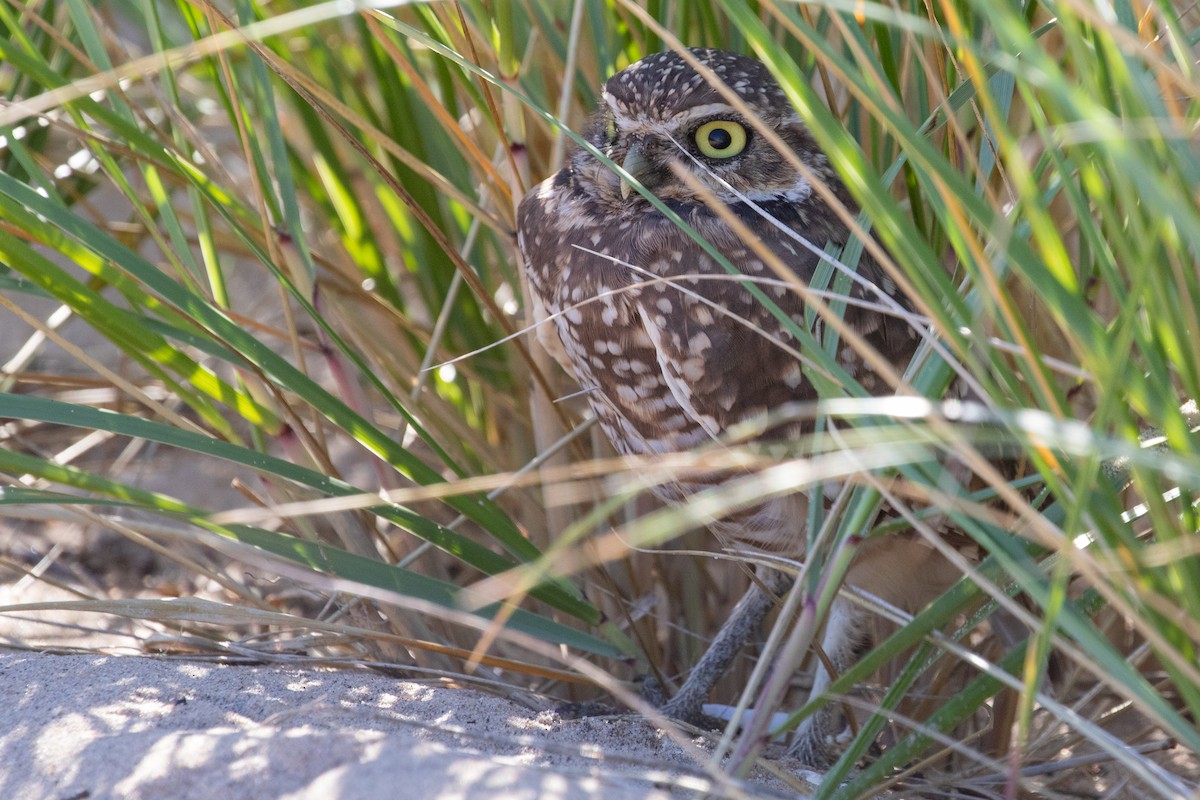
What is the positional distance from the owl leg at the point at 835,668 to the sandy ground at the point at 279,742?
16.2 inches

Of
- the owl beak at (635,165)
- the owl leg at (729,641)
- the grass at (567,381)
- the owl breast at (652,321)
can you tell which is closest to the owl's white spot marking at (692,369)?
the owl breast at (652,321)

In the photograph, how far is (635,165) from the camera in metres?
1.93

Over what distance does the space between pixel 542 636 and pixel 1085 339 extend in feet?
3.57

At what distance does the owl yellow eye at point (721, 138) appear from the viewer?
6.31ft

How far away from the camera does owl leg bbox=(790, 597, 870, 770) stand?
2066 millimetres

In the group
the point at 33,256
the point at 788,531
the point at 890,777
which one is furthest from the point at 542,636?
the point at 33,256

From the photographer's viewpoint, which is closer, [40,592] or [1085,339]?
[1085,339]

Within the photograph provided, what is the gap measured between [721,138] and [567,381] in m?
0.83

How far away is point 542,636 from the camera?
5.96ft

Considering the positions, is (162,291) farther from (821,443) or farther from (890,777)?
(890,777)

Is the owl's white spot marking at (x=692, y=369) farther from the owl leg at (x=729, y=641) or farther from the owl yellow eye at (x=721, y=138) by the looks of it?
the owl leg at (x=729, y=641)

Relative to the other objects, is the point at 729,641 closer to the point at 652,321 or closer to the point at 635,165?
the point at 652,321

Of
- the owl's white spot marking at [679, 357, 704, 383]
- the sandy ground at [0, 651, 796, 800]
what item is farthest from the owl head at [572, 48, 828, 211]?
the sandy ground at [0, 651, 796, 800]

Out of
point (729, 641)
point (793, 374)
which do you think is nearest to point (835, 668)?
point (729, 641)
